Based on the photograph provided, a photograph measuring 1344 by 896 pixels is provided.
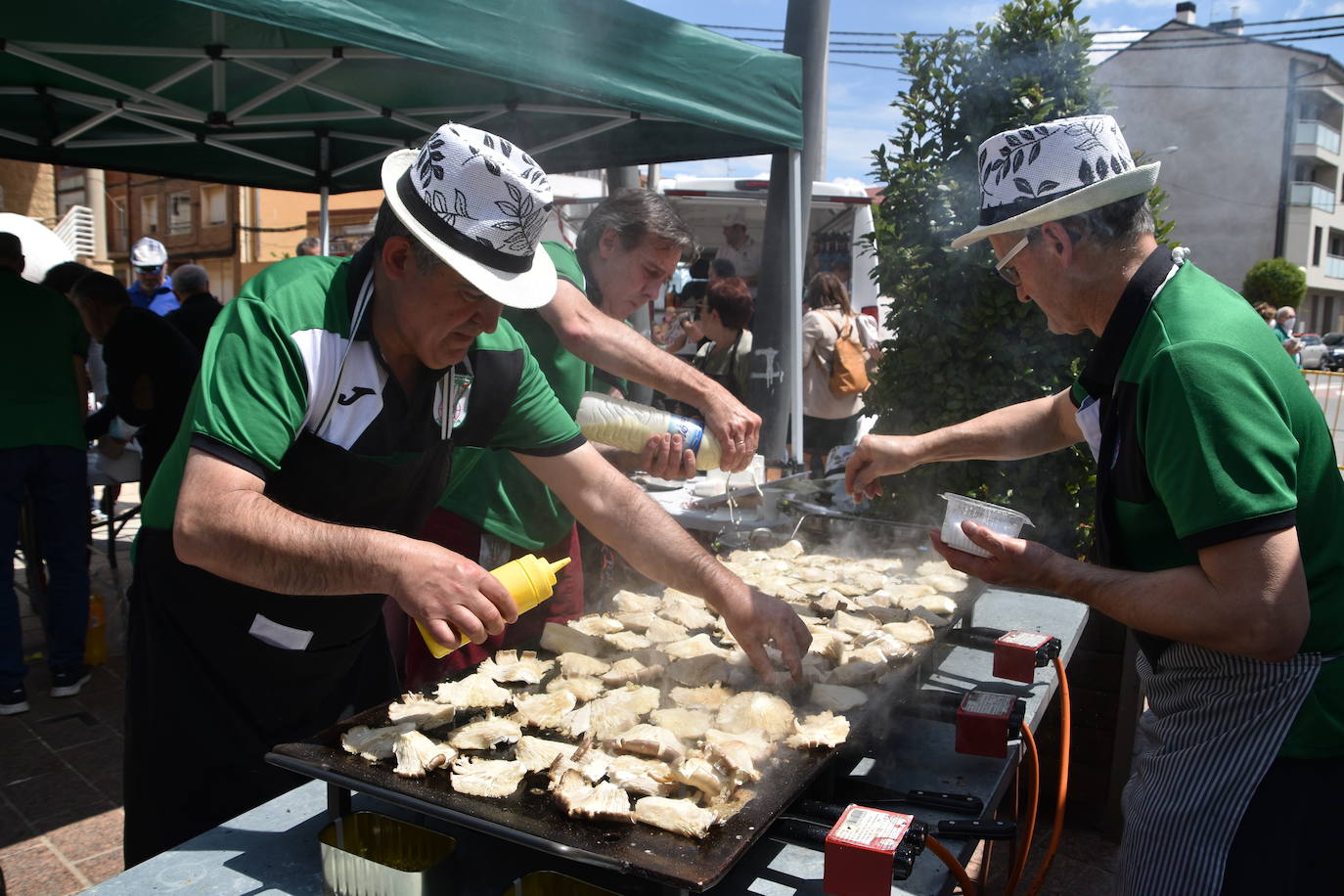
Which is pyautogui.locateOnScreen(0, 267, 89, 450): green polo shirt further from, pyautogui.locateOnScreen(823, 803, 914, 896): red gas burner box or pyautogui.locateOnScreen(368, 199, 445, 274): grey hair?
pyautogui.locateOnScreen(823, 803, 914, 896): red gas burner box

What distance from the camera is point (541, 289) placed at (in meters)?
1.90

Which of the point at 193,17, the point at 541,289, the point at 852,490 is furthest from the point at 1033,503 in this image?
the point at 193,17

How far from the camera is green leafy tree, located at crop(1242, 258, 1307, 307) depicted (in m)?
31.7

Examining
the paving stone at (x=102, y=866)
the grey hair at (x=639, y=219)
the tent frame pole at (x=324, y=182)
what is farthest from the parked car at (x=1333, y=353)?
the paving stone at (x=102, y=866)

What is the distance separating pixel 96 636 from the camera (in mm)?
5070

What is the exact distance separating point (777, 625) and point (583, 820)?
0.77m

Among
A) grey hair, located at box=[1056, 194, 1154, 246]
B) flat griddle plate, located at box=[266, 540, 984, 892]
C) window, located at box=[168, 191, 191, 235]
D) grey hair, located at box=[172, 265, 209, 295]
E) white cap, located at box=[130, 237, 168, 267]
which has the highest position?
window, located at box=[168, 191, 191, 235]

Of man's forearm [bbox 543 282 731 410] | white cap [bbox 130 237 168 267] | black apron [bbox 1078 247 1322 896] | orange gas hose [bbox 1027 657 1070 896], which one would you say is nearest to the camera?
black apron [bbox 1078 247 1322 896]

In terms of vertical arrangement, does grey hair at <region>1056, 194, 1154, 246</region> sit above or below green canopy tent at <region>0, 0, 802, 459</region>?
below

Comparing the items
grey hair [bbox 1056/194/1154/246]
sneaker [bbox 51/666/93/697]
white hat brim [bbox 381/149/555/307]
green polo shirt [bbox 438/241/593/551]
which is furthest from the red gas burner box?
sneaker [bbox 51/666/93/697]

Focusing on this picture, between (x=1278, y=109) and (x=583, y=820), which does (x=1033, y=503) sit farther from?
(x=1278, y=109)

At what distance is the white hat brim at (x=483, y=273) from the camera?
172cm

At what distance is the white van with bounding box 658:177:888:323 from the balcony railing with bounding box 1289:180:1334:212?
39525mm

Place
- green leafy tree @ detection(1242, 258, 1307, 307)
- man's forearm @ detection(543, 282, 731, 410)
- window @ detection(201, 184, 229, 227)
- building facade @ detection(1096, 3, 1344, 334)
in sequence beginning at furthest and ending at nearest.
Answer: green leafy tree @ detection(1242, 258, 1307, 307) < window @ detection(201, 184, 229, 227) < building facade @ detection(1096, 3, 1344, 334) < man's forearm @ detection(543, 282, 731, 410)
